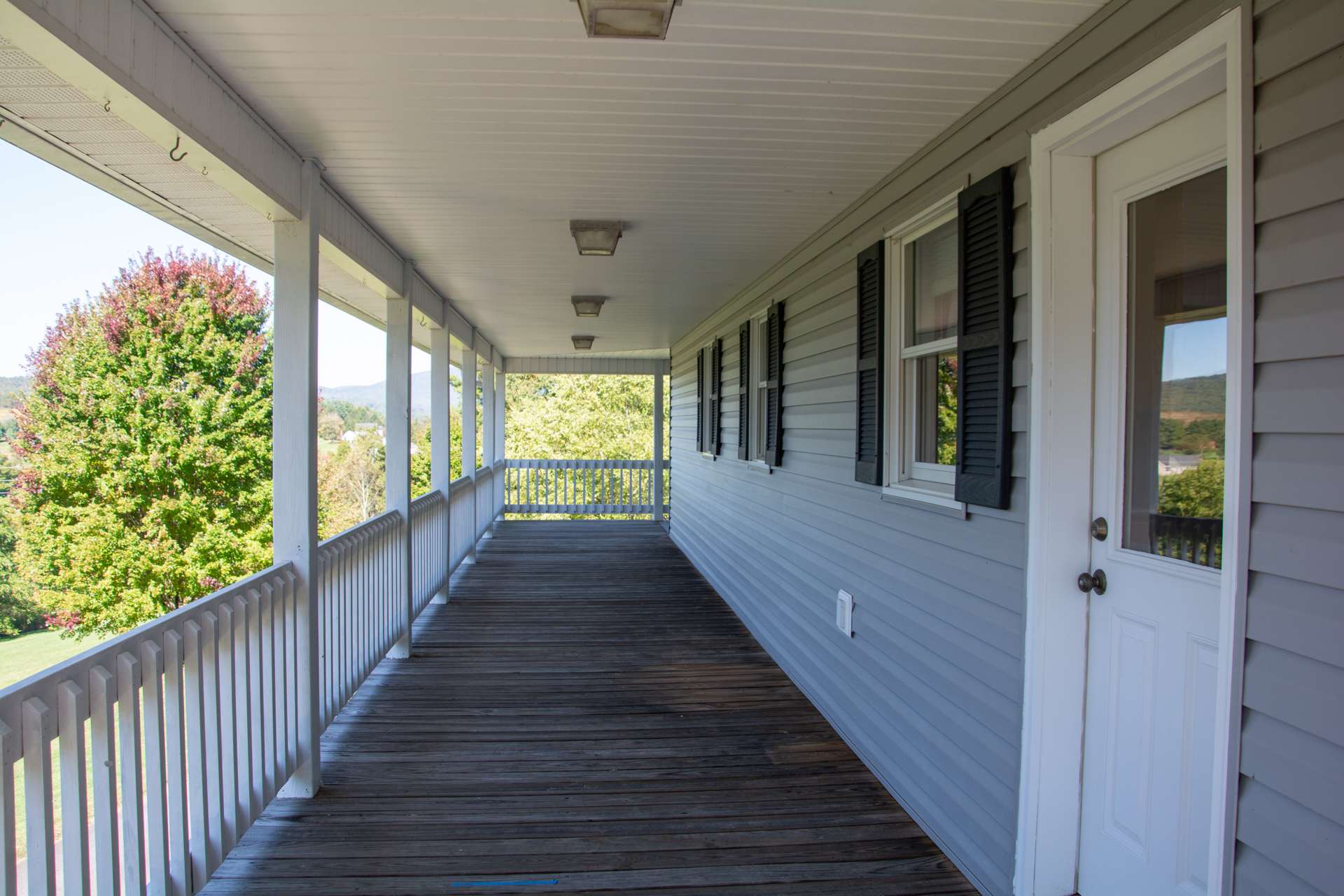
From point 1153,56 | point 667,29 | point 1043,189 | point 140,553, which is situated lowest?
point 140,553

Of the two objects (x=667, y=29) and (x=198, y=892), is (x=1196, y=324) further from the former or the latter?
(x=198, y=892)

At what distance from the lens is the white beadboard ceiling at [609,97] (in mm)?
1896

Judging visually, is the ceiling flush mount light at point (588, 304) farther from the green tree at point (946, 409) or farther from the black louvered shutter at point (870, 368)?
the green tree at point (946, 409)

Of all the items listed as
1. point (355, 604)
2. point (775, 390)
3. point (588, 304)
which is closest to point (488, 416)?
point (588, 304)

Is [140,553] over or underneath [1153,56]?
underneath

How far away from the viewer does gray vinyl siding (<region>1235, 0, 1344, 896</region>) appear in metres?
1.23

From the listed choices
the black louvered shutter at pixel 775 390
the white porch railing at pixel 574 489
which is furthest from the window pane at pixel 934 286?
the white porch railing at pixel 574 489

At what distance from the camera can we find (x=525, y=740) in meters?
3.43

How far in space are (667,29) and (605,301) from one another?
4.59 meters

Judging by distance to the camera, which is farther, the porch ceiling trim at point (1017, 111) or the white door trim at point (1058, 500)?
the white door trim at point (1058, 500)

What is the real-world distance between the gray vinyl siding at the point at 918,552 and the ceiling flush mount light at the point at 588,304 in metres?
1.62

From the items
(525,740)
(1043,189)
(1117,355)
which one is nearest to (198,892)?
(525,740)

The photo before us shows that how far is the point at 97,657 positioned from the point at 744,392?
4.69 metres

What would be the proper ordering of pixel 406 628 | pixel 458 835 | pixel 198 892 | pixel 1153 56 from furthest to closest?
pixel 406 628 → pixel 458 835 → pixel 198 892 → pixel 1153 56
